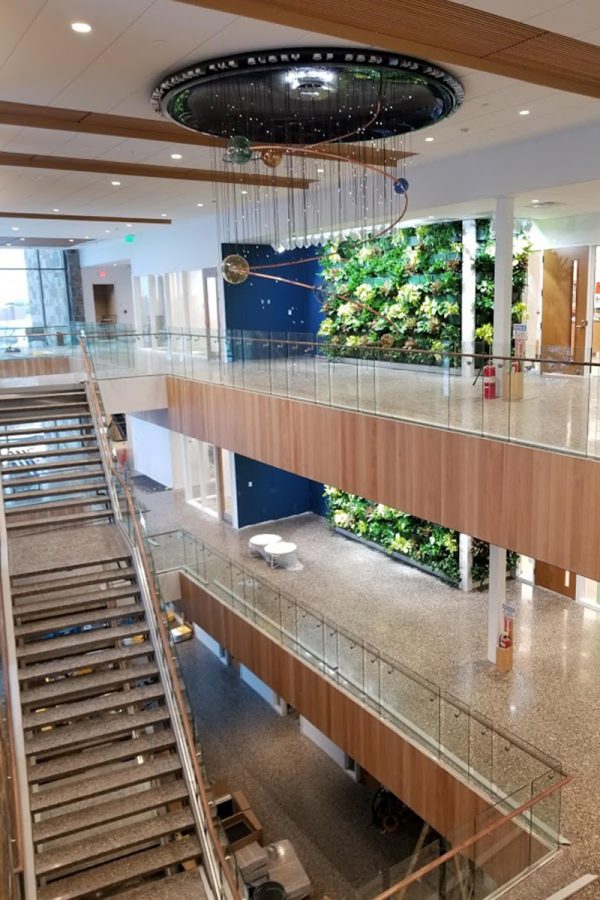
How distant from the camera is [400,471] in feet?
31.1

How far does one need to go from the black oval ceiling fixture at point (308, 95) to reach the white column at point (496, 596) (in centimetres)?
581

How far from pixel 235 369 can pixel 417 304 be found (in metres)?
4.10

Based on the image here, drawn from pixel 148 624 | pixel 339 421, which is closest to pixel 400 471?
pixel 339 421

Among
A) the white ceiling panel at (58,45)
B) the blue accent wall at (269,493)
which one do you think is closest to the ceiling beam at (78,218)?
the blue accent wall at (269,493)

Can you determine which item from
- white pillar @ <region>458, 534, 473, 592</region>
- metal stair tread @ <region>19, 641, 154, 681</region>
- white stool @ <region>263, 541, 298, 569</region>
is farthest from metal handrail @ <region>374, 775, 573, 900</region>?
white stool @ <region>263, 541, 298, 569</region>

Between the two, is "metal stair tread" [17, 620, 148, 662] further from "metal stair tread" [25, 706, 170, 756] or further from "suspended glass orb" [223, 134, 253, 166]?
"suspended glass orb" [223, 134, 253, 166]

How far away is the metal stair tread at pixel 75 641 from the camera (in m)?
8.17

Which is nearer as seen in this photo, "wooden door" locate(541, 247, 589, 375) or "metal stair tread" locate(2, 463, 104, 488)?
"metal stair tread" locate(2, 463, 104, 488)

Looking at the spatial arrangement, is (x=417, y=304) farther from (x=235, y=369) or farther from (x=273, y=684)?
(x=273, y=684)

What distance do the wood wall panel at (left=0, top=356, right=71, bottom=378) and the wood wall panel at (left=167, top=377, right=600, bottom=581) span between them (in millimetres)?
7102

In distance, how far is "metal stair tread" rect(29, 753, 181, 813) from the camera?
708 centimetres

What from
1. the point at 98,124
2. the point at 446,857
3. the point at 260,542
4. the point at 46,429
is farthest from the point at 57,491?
the point at 446,857

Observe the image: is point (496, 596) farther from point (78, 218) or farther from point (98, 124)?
point (78, 218)

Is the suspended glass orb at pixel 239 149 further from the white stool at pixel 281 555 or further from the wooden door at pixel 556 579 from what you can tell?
the white stool at pixel 281 555
